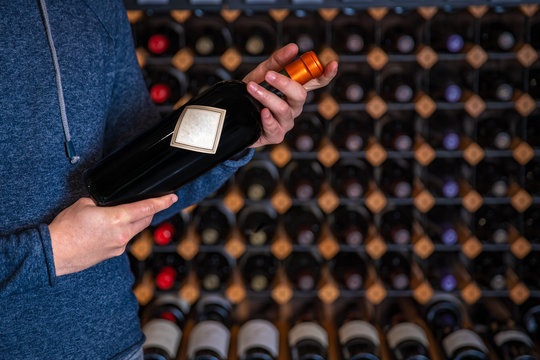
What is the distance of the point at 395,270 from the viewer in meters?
1.51

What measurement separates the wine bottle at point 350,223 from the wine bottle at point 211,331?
0.47 metres

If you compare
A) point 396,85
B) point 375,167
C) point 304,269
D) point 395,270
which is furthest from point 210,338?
point 396,85

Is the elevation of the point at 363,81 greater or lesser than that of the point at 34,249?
lesser

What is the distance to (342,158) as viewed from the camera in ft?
4.98

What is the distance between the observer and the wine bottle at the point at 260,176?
1.46 m

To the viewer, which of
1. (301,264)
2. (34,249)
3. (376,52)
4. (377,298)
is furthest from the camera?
(301,264)

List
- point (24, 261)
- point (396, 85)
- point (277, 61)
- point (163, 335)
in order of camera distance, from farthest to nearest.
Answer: point (396, 85), point (163, 335), point (277, 61), point (24, 261)

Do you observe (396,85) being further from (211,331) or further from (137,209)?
(137,209)

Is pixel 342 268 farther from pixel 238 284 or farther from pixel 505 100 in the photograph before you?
pixel 505 100

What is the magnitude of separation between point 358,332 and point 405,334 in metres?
0.15

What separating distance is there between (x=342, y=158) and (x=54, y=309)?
1.15 m

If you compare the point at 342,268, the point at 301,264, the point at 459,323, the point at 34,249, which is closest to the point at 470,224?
the point at 459,323

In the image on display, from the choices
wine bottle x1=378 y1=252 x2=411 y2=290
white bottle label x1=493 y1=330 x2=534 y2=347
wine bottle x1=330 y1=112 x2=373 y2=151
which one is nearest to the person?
wine bottle x1=330 y1=112 x2=373 y2=151

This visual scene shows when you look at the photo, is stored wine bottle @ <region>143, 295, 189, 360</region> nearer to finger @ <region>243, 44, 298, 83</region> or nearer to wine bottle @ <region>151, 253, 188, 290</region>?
wine bottle @ <region>151, 253, 188, 290</region>
